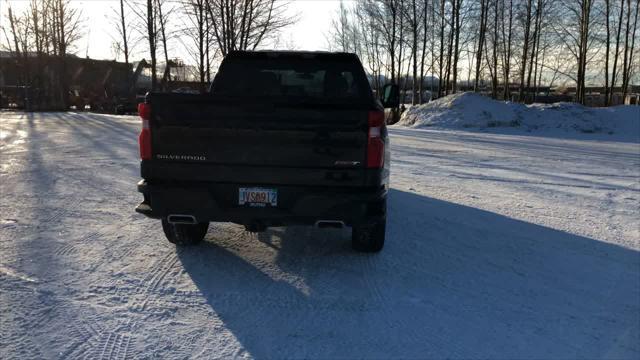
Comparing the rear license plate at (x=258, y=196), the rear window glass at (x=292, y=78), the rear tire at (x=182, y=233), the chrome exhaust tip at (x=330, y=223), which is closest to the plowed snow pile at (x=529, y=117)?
the rear window glass at (x=292, y=78)

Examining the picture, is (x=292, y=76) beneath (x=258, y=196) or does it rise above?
above

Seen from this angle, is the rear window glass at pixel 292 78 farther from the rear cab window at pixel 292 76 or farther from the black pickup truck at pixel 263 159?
the black pickup truck at pixel 263 159

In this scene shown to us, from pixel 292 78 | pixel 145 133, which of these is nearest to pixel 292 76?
pixel 292 78

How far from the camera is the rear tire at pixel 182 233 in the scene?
187 inches

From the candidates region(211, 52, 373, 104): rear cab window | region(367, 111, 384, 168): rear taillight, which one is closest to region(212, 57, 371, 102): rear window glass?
region(211, 52, 373, 104): rear cab window

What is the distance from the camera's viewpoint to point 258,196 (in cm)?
392

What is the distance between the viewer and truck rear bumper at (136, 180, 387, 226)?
389 centimetres

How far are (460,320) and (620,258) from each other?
2497 millimetres

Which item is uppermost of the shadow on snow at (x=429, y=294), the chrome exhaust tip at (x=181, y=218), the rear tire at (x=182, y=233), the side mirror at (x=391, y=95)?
the side mirror at (x=391, y=95)

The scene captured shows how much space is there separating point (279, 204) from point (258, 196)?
18 cm

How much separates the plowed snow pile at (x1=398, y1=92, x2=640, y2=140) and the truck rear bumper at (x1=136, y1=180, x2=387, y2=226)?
66.1 ft

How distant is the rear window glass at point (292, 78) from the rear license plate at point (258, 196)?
1.48 m

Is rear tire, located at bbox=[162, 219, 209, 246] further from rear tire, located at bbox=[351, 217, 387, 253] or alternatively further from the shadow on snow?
rear tire, located at bbox=[351, 217, 387, 253]

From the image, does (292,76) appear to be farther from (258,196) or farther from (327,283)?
(327,283)
